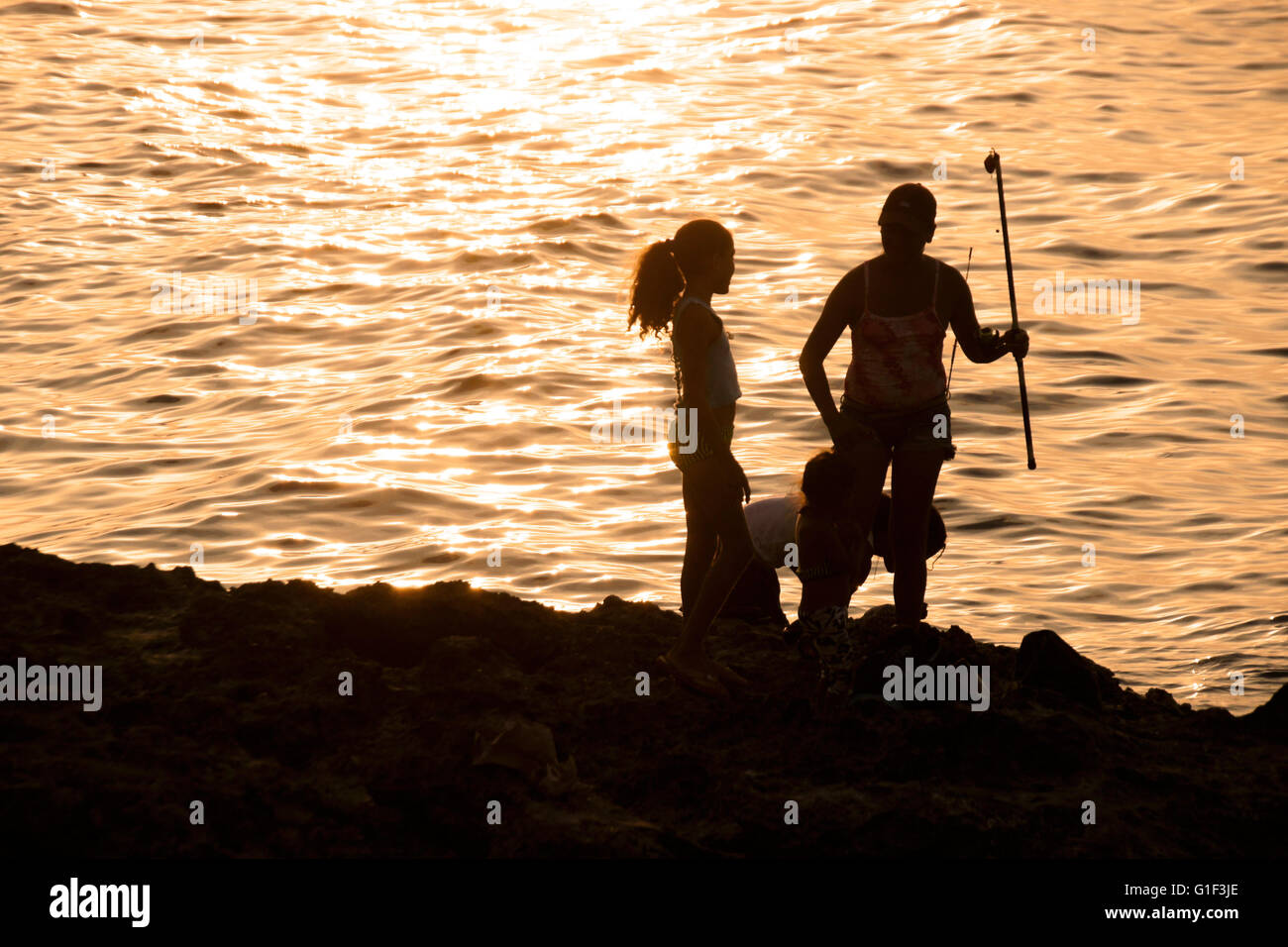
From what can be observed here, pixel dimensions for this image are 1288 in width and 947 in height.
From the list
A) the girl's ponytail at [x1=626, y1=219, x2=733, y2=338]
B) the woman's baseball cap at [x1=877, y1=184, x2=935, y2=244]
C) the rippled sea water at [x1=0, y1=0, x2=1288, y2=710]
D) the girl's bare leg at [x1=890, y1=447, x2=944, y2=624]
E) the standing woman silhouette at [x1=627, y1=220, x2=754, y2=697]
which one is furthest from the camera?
the rippled sea water at [x1=0, y1=0, x2=1288, y2=710]

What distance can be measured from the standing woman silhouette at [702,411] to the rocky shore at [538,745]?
0.19 m

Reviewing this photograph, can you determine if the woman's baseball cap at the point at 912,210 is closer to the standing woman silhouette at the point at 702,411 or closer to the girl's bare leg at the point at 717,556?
the standing woman silhouette at the point at 702,411

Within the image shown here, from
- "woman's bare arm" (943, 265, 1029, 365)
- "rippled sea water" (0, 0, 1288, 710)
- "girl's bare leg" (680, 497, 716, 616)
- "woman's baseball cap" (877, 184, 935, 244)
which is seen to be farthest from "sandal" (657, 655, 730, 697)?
"rippled sea water" (0, 0, 1288, 710)

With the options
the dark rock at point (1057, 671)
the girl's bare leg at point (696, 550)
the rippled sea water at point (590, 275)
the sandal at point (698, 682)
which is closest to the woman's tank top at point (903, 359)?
the girl's bare leg at point (696, 550)

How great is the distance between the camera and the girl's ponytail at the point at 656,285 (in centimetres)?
577

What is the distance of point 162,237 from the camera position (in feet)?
57.5

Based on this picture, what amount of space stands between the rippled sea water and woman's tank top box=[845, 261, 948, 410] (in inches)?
106

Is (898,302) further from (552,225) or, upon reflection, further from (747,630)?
(552,225)

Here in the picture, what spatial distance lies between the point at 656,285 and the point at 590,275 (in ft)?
34.0

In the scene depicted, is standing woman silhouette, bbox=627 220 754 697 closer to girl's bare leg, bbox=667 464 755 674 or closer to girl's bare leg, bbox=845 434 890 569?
girl's bare leg, bbox=667 464 755 674

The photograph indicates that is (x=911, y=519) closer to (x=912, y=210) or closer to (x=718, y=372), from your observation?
(x=718, y=372)

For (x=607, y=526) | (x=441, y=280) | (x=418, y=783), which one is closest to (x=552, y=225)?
(x=441, y=280)

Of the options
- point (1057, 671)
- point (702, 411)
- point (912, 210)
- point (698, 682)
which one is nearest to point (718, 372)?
point (702, 411)

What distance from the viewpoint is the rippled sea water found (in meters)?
9.61
